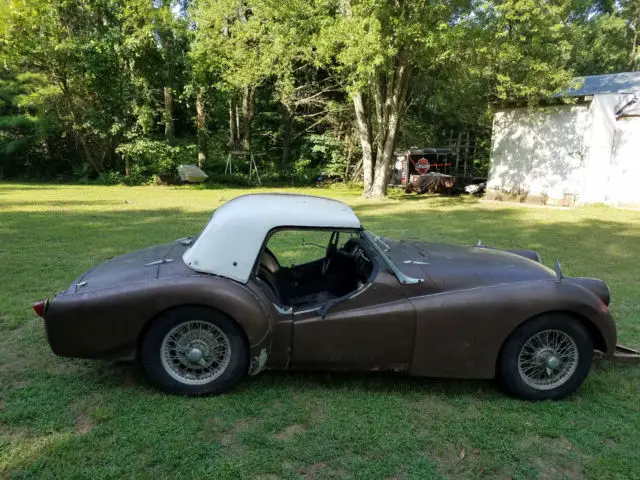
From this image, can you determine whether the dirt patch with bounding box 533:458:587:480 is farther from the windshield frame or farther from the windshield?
the windshield

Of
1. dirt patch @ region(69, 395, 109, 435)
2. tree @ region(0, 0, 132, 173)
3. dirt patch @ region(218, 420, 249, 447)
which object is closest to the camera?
dirt patch @ region(218, 420, 249, 447)

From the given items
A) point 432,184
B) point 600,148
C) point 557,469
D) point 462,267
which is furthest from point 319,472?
point 432,184

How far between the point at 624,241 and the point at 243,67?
1429 cm

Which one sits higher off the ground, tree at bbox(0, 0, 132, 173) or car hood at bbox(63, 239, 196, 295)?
tree at bbox(0, 0, 132, 173)

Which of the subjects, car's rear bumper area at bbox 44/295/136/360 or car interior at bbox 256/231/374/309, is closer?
car's rear bumper area at bbox 44/295/136/360

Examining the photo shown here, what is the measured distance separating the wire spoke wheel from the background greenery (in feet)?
36.1

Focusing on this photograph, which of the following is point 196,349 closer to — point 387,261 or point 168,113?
point 387,261

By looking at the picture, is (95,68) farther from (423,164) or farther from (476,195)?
(476,195)

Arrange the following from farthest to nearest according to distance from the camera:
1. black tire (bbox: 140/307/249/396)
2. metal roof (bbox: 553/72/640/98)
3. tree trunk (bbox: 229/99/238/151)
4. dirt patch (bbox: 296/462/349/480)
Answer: tree trunk (bbox: 229/99/238/151), metal roof (bbox: 553/72/640/98), black tire (bbox: 140/307/249/396), dirt patch (bbox: 296/462/349/480)

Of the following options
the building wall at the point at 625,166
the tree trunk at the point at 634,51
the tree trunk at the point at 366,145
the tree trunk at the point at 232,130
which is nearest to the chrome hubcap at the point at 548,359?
Answer: the building wall at the point at 625,166

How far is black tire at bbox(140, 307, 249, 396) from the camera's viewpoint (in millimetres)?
3129

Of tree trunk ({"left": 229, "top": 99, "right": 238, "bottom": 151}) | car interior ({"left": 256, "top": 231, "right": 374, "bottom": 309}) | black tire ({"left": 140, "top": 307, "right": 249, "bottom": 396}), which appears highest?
tree trunk ({"left": 229, "top": 99, "right": 238, "bottom": 151})

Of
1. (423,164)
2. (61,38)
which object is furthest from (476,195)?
(61,38)

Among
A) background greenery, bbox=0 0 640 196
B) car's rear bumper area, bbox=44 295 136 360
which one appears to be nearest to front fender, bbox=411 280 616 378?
car's rear bumper area, bbox=44 295 136 360
